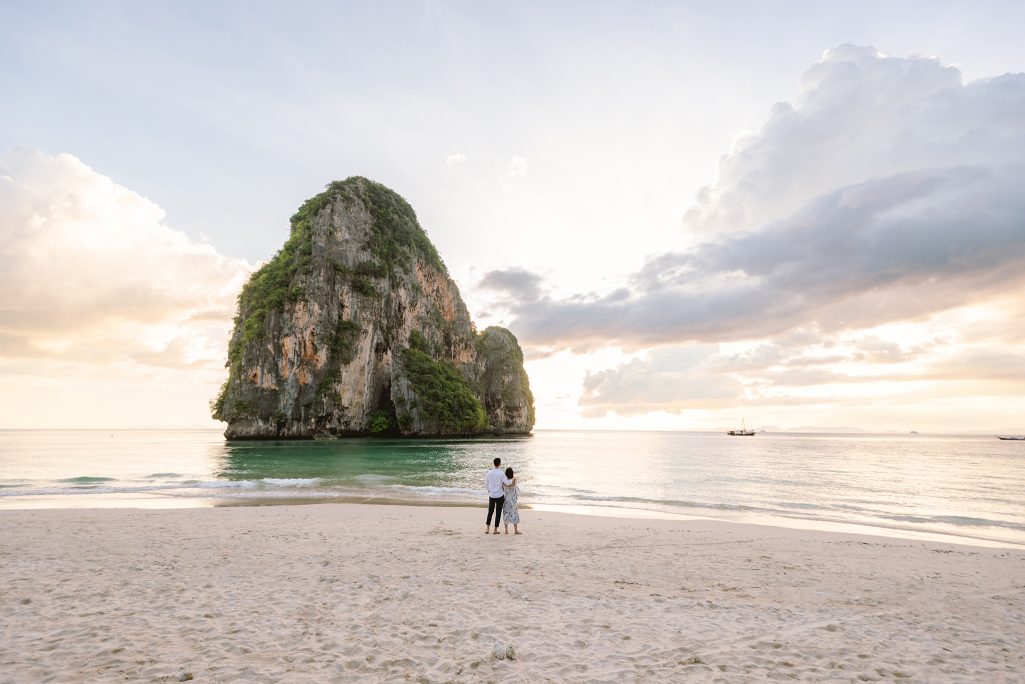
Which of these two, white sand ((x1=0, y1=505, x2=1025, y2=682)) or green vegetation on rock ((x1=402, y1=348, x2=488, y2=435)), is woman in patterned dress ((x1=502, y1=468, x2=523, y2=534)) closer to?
white sand ((x1=0, y1=505, x2=1025, y2=682))

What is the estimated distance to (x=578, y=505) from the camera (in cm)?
2189

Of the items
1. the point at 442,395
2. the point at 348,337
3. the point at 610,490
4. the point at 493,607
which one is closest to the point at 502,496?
the point at 493,607

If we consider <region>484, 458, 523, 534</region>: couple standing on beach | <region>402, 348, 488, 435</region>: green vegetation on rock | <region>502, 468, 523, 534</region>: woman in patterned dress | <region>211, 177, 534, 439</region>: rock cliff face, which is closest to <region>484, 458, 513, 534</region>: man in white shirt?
<region>484, 458, 523, 534</region>: couple standing on beach

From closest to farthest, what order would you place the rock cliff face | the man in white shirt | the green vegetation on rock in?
the man in white shirt → the rock cliff face → the green vegetation on rock

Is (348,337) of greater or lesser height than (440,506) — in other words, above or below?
above

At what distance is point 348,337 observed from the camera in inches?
3147

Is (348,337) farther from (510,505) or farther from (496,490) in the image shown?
(510,505)

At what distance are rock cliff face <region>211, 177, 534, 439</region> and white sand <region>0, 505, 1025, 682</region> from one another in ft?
219

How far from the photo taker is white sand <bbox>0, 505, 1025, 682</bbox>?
515cm

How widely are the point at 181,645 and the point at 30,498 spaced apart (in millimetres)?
24803

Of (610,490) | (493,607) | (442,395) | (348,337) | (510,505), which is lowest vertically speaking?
(610,490)

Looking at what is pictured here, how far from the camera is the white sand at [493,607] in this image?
5148 millimetres

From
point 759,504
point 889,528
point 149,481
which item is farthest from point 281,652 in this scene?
point 149,481

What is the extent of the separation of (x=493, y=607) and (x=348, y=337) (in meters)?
77.7
